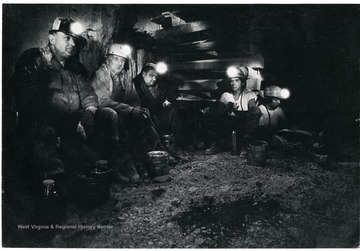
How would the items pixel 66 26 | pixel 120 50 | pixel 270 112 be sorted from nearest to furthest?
1. pixel 66 26
2. pixel 120 50
3. pixel 270 112

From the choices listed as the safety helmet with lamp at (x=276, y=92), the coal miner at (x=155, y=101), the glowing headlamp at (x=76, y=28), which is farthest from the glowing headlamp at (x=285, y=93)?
the glowing headlamp at (x=76, y=28)

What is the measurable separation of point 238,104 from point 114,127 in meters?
1.64

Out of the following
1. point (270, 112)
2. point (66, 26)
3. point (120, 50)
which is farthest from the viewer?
point (270, 112)

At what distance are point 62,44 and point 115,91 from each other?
861mm

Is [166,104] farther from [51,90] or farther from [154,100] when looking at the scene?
[51,90]

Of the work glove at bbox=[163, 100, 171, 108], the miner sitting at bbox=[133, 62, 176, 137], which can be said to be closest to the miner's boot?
the miner sitting at bbox=[133, 62, 176, 137]

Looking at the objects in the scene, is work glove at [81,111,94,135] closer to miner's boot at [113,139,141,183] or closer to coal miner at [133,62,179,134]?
miner's boot at [113,139,141,183]

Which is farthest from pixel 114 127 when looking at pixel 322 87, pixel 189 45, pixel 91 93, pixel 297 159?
pixel 322 87

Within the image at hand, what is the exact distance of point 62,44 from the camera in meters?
3.41

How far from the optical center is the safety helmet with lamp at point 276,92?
3.54 m

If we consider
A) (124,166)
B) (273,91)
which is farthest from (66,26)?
(273,91)

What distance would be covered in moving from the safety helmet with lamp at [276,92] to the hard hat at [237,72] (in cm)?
34

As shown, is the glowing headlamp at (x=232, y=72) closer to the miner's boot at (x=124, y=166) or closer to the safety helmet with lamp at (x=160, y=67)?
the safety helmet with lamp at (x=160, y=67)

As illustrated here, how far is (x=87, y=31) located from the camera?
3.44m
